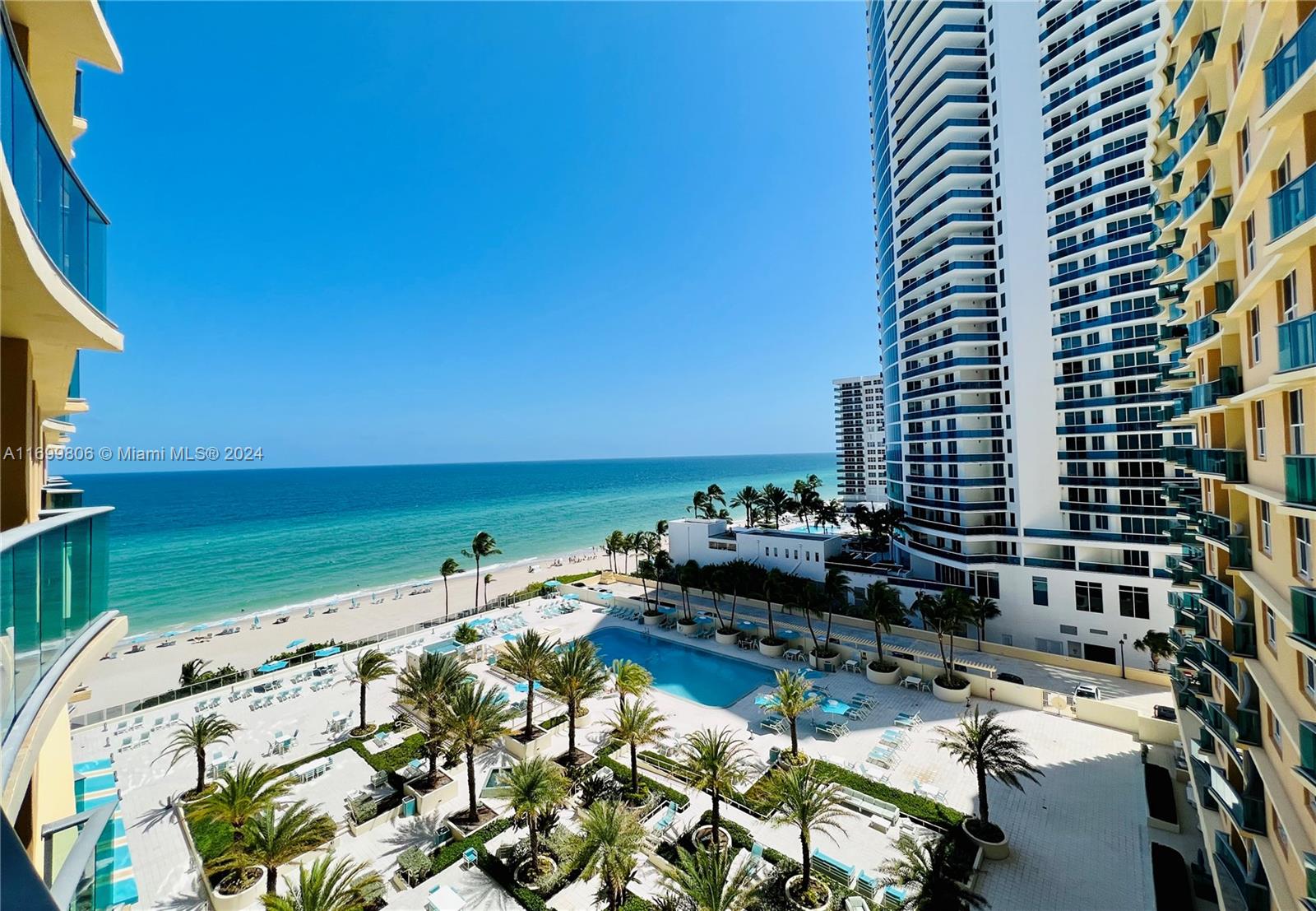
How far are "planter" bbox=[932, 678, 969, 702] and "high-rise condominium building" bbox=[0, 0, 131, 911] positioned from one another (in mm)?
30379

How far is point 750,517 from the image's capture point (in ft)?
210

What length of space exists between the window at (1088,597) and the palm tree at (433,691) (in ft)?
118

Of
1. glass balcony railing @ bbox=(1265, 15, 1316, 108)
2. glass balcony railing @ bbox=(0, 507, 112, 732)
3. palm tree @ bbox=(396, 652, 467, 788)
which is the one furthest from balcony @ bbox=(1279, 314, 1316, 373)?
palm tree @ bbox=(396, 652, 467, 788)

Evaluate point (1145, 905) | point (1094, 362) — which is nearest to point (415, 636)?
point (1145, 905)

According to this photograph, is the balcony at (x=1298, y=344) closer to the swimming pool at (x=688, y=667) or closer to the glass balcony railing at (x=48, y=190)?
the glass balcony railing at (x=48, y=190)

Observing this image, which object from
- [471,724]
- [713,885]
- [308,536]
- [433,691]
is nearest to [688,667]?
[433,691]

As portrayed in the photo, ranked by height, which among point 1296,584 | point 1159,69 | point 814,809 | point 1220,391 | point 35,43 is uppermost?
point 1159,69

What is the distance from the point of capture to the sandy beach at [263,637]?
35.8 metres

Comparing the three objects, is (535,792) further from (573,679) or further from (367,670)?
(367,670)

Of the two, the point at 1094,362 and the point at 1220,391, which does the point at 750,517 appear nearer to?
the point at 1094,362

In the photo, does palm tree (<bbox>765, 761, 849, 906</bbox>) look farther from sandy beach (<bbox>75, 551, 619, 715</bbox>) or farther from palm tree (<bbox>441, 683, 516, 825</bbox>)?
sandy beach (<bbox>75, 551, 619, 715</bbox>)

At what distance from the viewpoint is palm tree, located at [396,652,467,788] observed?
21203 mm

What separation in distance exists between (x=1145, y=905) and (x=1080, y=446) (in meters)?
28.8

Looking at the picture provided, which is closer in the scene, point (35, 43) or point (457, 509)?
point (35, 43)
